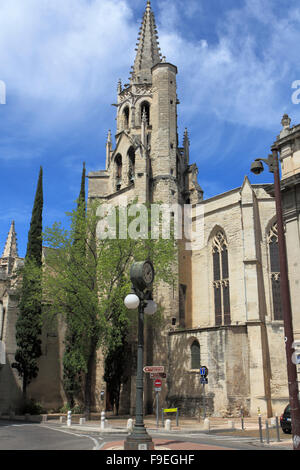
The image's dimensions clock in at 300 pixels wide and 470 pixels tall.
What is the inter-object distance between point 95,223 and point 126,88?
63.8 feet

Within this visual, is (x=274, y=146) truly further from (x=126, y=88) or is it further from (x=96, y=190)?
(x=126, y=88)

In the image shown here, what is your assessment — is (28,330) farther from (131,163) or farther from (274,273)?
(131,163)

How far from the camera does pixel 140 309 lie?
11.3 meters

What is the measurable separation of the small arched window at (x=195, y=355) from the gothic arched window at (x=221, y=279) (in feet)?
9.20

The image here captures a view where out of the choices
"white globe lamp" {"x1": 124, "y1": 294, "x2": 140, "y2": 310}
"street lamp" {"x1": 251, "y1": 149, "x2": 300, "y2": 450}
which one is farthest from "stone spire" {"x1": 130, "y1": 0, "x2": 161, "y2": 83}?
"white globe lamp" {"x1": 124, "y1": 294, "x2": 140, "y2": 310}

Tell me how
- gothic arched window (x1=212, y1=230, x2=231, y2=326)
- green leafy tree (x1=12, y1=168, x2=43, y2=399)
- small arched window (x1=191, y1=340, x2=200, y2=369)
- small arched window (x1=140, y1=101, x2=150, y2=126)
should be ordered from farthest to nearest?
small arched window (x1=140, y1=101, x2=150, y2=126) < gothic arched window (x1=212, y1=230, x2=231, y2=326) < green leafy tree (x1=12, y1=168, x2=43, y2=399) < small arched window (x1=191, y1=340, x2=200, y2=369)

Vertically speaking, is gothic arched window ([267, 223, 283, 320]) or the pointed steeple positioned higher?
the pointed steeple

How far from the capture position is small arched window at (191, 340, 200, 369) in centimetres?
2830

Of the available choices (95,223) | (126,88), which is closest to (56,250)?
(95,223)

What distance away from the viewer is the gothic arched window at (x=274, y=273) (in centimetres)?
2802

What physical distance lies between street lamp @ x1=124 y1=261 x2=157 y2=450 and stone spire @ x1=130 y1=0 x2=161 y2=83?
3284cm

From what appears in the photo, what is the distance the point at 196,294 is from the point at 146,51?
24238 mm

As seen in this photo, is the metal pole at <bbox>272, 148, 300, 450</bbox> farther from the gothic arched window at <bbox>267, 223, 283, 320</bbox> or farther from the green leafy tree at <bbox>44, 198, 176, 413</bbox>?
the gothic arched window at <bbox>267, 223, 283, 320</bbox>

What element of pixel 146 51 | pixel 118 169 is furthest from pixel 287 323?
pixel 146 51
